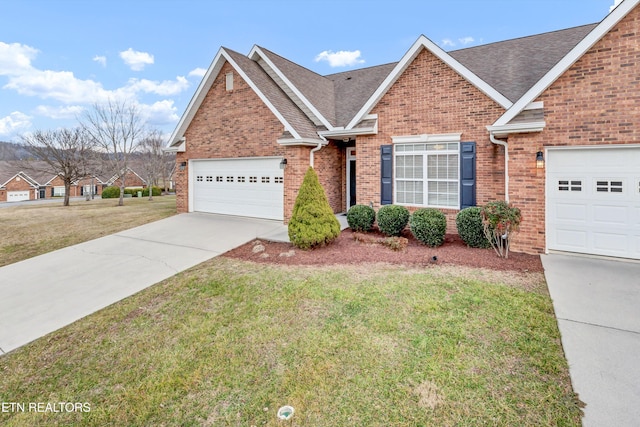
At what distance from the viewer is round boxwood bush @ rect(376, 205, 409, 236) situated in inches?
367

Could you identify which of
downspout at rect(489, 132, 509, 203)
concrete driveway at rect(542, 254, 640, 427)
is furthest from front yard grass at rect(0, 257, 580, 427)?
downspout at rect(489, 132, 509, 203)

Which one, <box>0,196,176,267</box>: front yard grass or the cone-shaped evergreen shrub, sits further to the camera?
<box>0,196,176,267</box>: front yard grass

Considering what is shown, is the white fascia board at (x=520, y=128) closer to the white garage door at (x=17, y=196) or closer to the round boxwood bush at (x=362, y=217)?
the round boxwood bush at (x=362, y=217)

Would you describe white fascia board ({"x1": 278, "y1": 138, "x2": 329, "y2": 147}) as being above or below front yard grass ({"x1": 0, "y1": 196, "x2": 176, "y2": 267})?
above

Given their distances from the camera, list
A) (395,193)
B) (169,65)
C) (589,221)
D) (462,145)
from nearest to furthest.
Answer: (589,221) < (462,145) < (395,193) < (169,65)

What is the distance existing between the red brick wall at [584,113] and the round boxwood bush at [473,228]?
77 centimetres

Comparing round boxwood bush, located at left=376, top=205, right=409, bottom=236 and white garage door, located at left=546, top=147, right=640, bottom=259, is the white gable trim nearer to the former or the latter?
round boxwood bush, located at left=376, top=205, right=409, bottom=236

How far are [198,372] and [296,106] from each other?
11.2 meters

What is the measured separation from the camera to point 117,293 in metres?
6.35

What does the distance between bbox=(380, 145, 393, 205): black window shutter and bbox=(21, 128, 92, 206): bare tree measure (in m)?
22.4

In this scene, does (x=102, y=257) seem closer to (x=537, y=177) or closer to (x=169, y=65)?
(x=537, y=177)

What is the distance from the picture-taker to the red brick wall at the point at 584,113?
6.84 meters

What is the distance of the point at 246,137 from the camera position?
12766 mm

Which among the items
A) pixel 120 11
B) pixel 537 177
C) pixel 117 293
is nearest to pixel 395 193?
pixel 537 177
